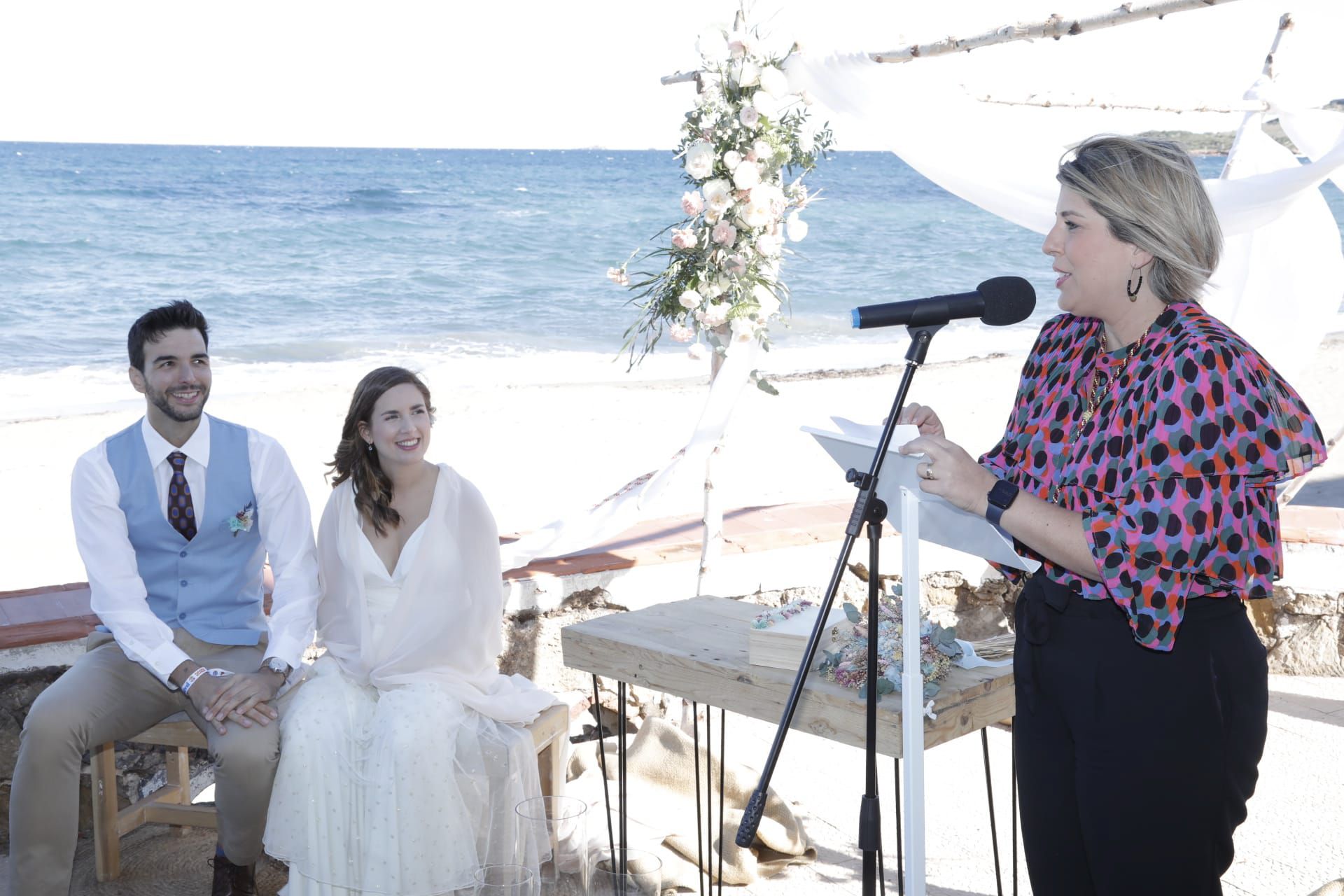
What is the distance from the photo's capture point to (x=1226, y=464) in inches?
68.5

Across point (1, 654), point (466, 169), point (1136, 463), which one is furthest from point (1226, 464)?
point (466, 169)

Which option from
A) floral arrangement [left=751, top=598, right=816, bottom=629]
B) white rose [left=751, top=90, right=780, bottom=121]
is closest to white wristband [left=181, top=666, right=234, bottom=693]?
floral arrangement [left=751, top=598, right=816, bottom=629]

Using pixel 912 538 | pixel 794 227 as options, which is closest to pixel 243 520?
pixel 794 227

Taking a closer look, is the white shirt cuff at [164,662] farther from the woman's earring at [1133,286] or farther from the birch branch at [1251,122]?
the birch branch at [1251,122]

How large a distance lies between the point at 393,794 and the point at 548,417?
280 inches

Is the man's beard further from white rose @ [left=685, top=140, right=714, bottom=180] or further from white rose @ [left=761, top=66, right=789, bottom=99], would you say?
white rose @ [left=761, top=66, right=789, bottom=99]

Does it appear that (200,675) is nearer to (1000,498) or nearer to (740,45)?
(1000,498)

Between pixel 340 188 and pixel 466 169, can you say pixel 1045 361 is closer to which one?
pixel 340 188

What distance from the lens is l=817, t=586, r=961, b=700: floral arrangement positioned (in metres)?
2.43

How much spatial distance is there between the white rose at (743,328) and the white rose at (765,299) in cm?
6

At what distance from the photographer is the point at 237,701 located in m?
3.11

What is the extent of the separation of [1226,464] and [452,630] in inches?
85.0

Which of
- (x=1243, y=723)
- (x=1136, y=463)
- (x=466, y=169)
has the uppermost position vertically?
(x=466, y=169)

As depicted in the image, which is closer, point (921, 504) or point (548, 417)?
point (921, 504)
